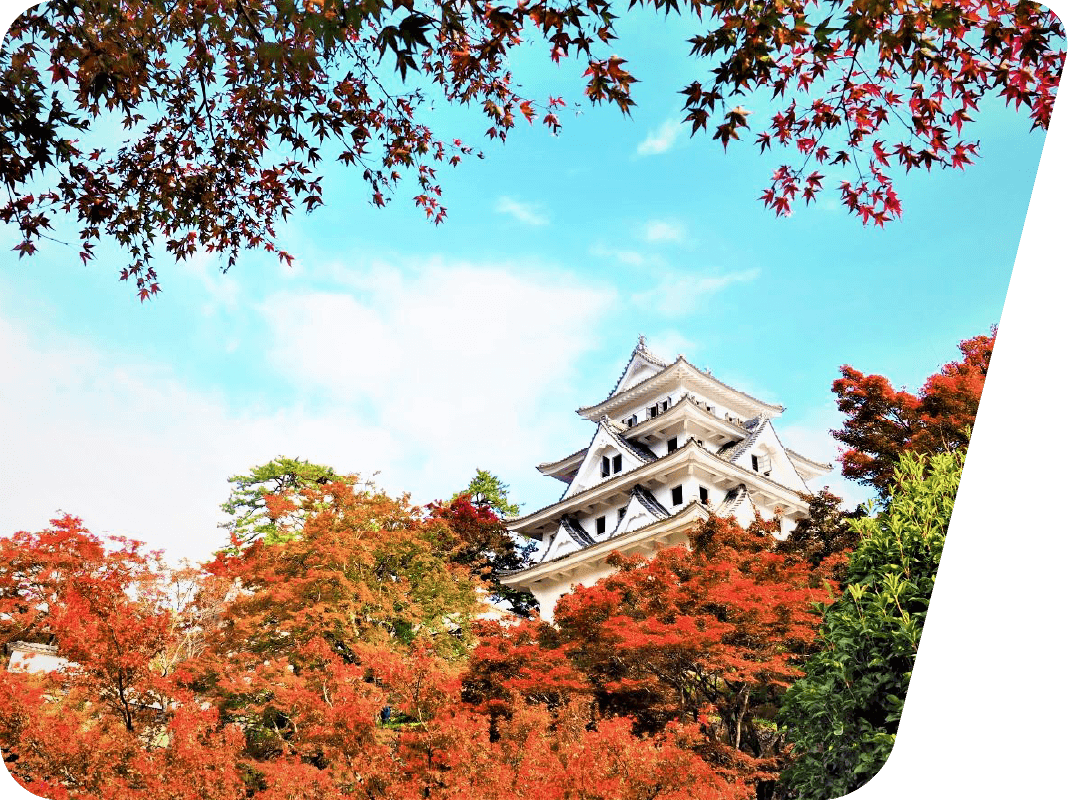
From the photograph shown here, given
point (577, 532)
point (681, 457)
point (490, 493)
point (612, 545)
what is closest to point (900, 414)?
point (681, 457)

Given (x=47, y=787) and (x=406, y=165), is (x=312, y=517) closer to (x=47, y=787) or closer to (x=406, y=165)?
(x=47, y=787)

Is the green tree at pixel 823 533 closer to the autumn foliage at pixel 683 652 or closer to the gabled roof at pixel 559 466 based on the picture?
the autumn foliage at pixel 683 652

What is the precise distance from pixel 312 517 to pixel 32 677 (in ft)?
13.2

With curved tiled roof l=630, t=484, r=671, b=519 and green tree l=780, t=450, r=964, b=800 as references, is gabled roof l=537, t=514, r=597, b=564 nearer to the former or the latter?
curved tiled roof l=630, t=484, r=671, b=519

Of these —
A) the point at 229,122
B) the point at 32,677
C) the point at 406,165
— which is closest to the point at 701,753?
the point at 32,677

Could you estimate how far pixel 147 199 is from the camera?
13.1 feet

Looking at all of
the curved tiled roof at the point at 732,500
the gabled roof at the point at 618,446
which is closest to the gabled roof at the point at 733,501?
the curved tiled roof at the point at 732,500

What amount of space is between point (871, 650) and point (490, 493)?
49.2ft

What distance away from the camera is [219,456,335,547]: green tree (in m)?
9.28

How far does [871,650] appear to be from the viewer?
3.96m

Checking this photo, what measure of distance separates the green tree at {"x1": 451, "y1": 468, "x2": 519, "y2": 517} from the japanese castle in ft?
1.50

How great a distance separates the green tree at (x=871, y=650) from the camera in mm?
3830

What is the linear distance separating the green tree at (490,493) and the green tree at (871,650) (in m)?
13.9

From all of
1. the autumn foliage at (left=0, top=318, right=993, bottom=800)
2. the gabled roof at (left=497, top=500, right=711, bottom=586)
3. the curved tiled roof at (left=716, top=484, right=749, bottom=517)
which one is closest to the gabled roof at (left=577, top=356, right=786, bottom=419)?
the curved tiled roof at (left=716, top=484, right=749, bottom=517)
